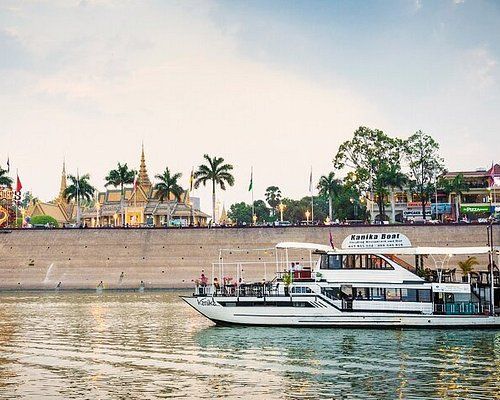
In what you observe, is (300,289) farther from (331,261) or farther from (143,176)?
(143,176)

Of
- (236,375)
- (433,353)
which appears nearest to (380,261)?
(433,353)

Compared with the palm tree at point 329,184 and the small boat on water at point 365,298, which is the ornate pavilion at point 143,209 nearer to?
the palm tree at point 329,184

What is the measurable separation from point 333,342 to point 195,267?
6979 cm

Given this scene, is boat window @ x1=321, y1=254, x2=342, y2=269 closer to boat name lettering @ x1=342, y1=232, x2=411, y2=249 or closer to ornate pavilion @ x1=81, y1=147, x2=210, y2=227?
boat name lettering @ x1=342, y1=232, x2=411, y2=249

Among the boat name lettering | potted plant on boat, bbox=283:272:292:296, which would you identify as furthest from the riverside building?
potted plant on boat, bbox=283:272:292:296

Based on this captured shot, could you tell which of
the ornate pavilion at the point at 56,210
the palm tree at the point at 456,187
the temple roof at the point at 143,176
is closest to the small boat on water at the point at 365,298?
the palm tree at the point at 456,187

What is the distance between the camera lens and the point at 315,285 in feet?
166

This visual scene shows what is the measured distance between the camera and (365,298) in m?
50.8

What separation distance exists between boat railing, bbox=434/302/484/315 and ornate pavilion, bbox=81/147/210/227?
10183 cm

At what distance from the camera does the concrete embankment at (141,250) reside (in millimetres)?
110875

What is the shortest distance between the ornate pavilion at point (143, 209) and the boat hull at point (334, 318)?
9763 centimetres

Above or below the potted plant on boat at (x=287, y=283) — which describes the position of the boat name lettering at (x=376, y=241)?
above

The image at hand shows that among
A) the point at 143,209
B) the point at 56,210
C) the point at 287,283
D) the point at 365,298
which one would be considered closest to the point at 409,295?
the point at 365,298

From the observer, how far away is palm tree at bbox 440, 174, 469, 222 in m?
140
